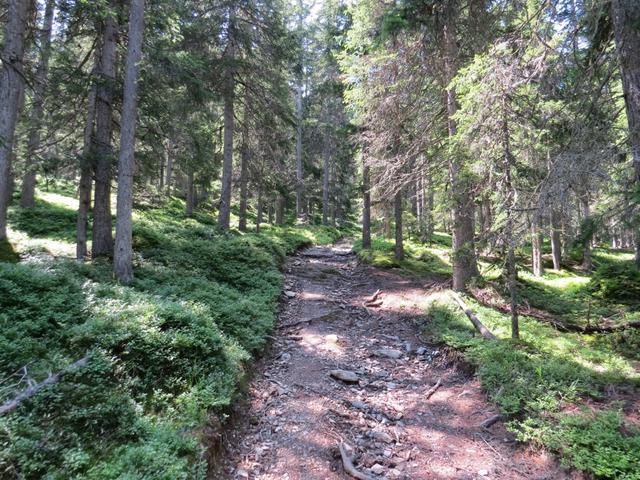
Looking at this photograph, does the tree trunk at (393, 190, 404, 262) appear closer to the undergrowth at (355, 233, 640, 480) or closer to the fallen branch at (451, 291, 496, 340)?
the undergrowth at (355, 233, 640, 480)

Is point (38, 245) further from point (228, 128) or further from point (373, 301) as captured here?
point (373, 301)

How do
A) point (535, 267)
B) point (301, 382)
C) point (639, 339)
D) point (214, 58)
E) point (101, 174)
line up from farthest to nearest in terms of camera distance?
point (535, 267)
point (214, 58)
point (101, 174)
point (639, 339)
point (301, 382)

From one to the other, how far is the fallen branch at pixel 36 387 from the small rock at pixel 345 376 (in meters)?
4.14

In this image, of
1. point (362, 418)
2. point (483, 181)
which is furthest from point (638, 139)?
point (362, 418)

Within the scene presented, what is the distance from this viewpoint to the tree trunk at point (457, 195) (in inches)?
347

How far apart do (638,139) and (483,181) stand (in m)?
3.32

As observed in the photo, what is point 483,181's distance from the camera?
29.0 ft

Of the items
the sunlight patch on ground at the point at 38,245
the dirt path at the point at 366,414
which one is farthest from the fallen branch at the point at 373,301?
the sunlight patch on ground at the point at 38,245

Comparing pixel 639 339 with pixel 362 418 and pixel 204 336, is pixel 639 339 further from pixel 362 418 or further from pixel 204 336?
pixel 204 336

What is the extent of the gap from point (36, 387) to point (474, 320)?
27.2 feet

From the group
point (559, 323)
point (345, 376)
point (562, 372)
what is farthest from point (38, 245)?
point (559, 323)

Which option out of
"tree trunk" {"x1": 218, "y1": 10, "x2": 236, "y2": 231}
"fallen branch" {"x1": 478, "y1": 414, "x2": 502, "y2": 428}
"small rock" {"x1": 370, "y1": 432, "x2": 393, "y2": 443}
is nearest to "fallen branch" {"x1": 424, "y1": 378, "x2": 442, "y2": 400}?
"fallen branch" {"x1": 478, "y1": 414, "x2": 502, "y2": 428}

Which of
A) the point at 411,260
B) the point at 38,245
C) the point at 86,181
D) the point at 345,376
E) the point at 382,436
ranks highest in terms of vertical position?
the point at 86,181

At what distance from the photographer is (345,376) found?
6863mm
